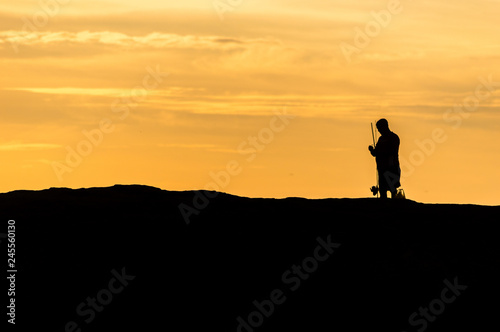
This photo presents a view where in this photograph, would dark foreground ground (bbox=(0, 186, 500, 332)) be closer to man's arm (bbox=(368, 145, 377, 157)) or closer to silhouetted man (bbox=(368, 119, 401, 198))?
silhouetted man (bbox=(368, 119, 401, 198))

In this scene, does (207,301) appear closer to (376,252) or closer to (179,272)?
(179,272)

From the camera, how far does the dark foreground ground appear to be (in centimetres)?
1739

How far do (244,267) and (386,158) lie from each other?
247 inches

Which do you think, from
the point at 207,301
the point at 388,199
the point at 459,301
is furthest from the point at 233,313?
the point at 388,199

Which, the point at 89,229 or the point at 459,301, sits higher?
the point at 89,229

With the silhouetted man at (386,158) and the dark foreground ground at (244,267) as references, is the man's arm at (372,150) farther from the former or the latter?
the dark foreground ground at (244,267)

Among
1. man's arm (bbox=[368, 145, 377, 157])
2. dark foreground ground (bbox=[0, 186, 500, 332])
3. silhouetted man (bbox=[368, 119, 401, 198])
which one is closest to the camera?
dark foreground ground (bbox=[0, 186, 500, 332])

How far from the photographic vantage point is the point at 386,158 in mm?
23797

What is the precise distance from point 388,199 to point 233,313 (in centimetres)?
761

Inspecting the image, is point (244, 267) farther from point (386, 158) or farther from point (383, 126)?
point (383, 126)

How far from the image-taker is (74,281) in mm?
18156

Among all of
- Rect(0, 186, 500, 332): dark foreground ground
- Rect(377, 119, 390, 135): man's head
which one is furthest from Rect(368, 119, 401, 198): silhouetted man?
Rect(0, 186, 500, 332): dark foreground ground

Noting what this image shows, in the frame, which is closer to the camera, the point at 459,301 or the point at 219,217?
the point at 459,301

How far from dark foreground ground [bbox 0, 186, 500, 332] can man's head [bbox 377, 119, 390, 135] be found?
214cm
